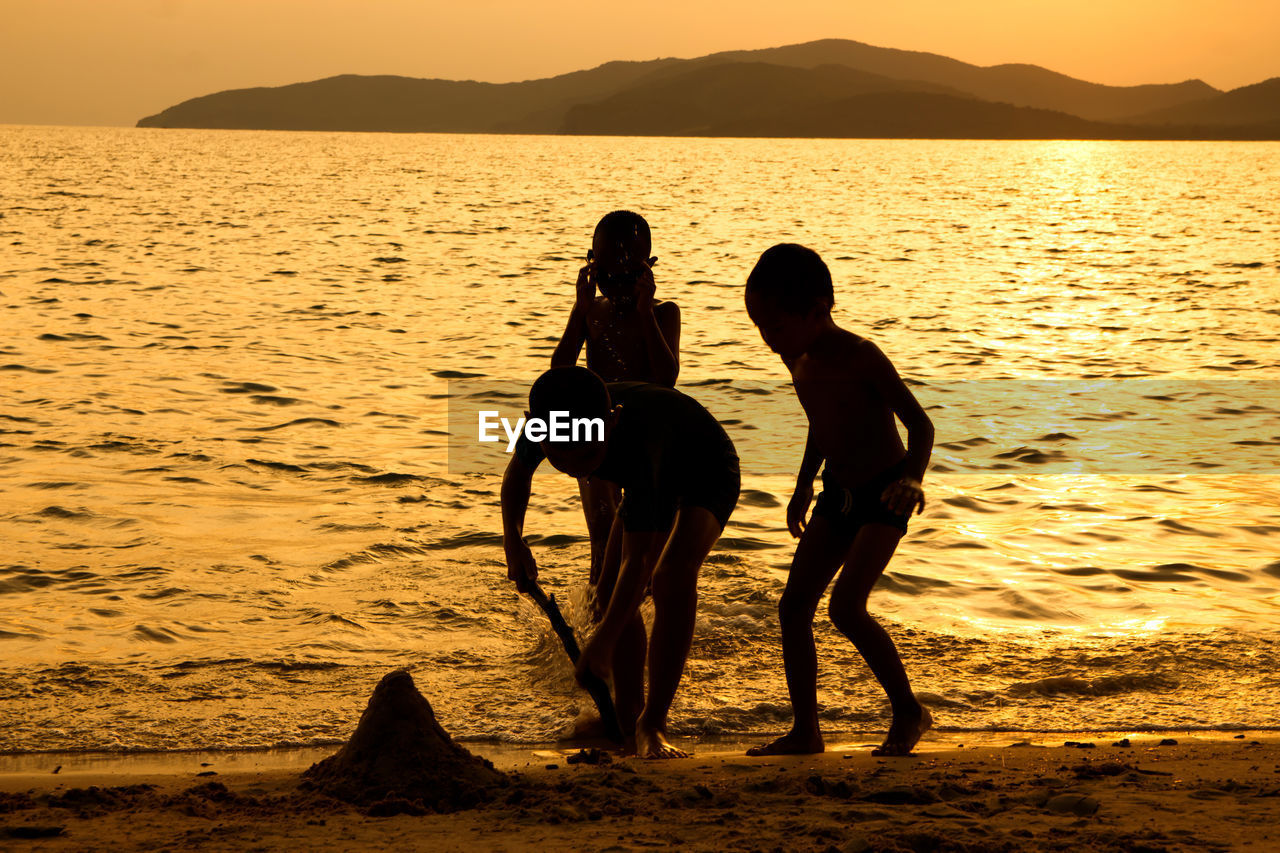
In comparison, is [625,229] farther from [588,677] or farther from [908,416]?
[588,677]

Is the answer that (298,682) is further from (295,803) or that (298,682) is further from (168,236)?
(168,236)

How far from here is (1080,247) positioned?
119 ft

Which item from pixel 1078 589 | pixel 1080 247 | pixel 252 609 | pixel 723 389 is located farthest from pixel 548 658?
pixel 1080 247

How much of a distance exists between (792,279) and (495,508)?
197 inches

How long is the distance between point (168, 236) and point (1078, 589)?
30.8m

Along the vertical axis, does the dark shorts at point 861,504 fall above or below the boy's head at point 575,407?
below

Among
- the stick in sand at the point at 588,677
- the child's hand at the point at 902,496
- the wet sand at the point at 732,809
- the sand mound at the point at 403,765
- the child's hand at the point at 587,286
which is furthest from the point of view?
the child's hand at the point at 587,286

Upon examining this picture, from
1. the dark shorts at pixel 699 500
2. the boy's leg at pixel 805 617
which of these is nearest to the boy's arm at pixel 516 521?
the dark shorts at pixel 699 500

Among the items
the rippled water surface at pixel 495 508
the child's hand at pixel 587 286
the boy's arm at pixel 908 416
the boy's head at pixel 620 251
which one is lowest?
the rippled water surface at pixel 495 508

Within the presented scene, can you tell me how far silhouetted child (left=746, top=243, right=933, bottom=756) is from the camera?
4.16 metres

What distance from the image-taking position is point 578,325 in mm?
5547

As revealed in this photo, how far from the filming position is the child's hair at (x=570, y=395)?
394 centimetres

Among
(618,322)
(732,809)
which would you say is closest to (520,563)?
(732,809)

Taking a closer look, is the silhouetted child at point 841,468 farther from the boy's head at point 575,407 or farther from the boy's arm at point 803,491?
the boy's head at point 575,407
